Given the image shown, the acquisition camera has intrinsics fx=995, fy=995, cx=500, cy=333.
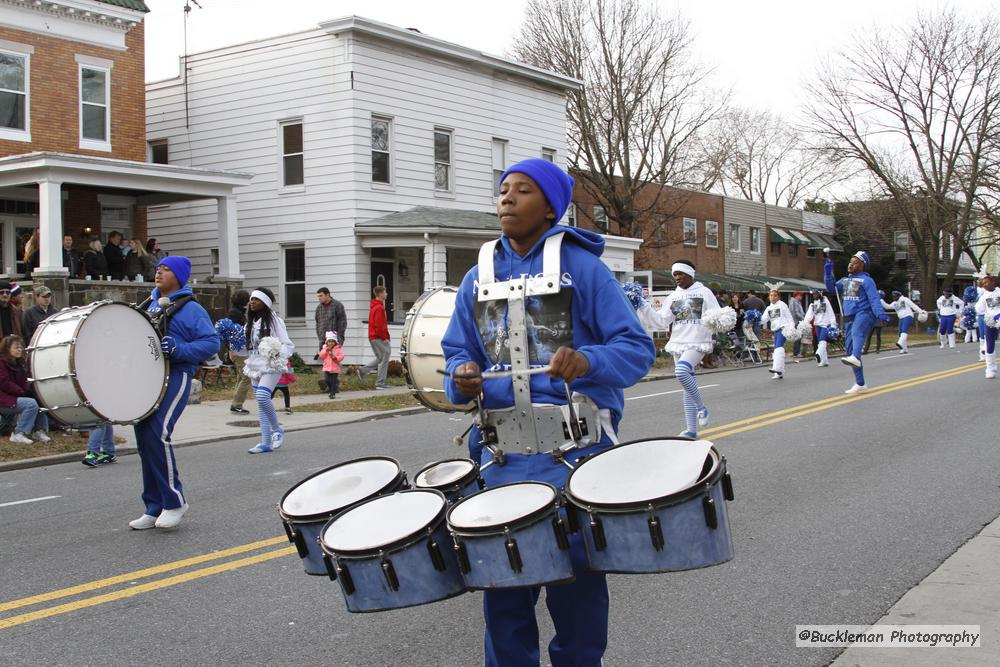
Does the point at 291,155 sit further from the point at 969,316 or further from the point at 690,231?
the point at 690,231

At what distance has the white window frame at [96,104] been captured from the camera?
72.9 feet

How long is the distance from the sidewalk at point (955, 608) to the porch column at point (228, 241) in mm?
18063

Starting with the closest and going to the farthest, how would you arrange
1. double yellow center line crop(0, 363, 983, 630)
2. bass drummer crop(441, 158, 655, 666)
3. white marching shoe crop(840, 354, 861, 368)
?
bass drummer crop(441, 158, 655, 666), double yellow center line crop(0, 363, 983, 630), white marching shoe crop(840, 354, 861, 368)

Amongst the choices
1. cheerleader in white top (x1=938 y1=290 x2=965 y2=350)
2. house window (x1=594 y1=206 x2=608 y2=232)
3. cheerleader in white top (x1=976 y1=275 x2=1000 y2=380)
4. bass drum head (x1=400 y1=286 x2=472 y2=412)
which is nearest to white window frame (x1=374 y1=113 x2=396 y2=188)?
cheerleader in white top (x1=976 y1=275 x2=1000 y2=380)

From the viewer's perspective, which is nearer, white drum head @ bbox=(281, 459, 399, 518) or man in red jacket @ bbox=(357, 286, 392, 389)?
white drum head @ bbox=(281, 459, 399, 518)

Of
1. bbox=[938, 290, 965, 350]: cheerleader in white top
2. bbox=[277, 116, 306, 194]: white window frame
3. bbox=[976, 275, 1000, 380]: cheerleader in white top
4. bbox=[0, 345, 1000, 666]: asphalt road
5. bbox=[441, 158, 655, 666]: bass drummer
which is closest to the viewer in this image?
bbox=[441, 158, 655, 666]: bass drummer

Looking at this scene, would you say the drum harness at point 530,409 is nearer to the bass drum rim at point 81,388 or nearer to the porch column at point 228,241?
the bass drum rim at point 81,388

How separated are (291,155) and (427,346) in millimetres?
19138

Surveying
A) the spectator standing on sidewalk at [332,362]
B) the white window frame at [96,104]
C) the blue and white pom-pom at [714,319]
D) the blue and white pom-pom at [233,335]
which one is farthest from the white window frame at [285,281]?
the blue and white pom-pom at [714,319]

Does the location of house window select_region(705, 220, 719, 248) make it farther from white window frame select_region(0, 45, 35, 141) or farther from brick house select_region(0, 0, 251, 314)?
white window frame select_region(0, 45, 35, 141)

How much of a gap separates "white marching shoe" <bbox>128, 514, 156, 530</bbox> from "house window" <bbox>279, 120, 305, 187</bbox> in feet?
58.5

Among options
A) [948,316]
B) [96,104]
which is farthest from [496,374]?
[948,316]

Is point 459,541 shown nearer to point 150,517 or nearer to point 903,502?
point 150,517

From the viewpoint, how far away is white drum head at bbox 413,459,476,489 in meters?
3.41
